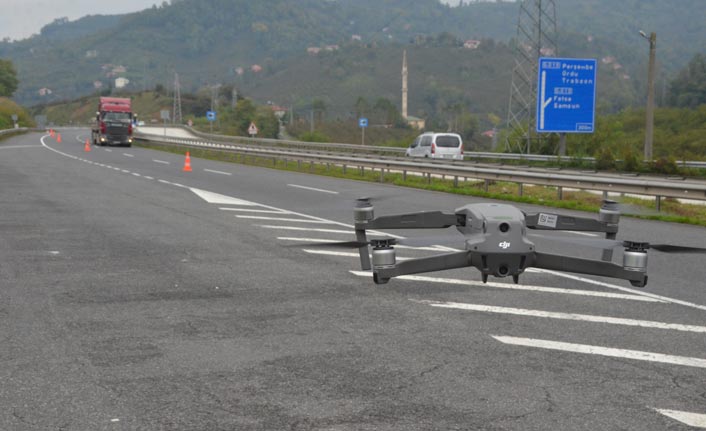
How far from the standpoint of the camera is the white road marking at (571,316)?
7262 millimetres

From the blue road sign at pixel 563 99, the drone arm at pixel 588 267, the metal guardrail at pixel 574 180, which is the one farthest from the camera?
the blue road sign at pixel 563 99

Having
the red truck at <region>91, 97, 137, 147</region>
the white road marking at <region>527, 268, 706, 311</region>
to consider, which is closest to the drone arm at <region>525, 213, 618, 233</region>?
the white road marking at <region>527, 268, 706, 311</region>

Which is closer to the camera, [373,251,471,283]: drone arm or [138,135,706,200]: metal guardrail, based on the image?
[373,251,471,283]: drone arm

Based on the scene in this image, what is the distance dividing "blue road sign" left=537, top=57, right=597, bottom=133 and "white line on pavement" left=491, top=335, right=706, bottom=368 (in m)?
30.7

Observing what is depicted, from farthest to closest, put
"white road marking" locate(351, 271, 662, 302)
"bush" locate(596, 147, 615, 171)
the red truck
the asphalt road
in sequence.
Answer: the red truck
"bush" locate(596, 147, 615, 171)
"white road marking" locate(351, 271, 662, 302)
the asphalt road

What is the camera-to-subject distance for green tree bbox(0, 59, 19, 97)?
184 meters

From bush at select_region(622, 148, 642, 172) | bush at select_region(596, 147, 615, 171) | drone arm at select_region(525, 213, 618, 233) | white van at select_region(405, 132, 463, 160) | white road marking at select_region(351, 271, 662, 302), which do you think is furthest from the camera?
white van at select_region(405, 132, 463, 160)

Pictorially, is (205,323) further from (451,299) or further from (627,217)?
(627,217)

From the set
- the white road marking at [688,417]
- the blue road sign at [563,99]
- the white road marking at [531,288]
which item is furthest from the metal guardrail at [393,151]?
the white road marking at [688,417]

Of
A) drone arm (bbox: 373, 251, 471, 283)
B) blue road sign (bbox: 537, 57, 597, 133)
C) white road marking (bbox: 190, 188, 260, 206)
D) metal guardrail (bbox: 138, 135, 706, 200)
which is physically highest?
blue road sign (bbox: 537, 57, 597, 133)

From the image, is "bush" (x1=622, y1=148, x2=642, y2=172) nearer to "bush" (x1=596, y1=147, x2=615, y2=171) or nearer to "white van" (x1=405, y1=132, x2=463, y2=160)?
"bush" (x1=596, y1=147, x2=615, y2=171)

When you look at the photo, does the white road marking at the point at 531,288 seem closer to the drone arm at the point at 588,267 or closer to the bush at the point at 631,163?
the drone arm at the point at 588,267

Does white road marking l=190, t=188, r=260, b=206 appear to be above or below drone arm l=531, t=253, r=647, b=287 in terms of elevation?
below

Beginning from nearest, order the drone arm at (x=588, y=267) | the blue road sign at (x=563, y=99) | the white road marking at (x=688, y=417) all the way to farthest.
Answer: the white road marking at (x=688, y=417), the drone arm at (x=588, y=267), the blue road sign at (x=563, y=99)
